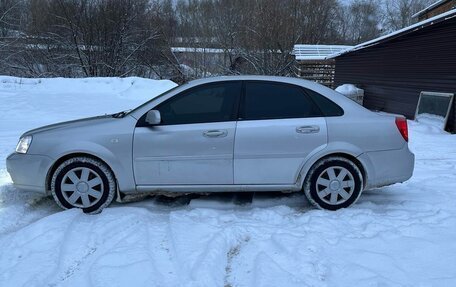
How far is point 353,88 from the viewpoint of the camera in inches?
750

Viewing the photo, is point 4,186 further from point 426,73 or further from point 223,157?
point 426,73

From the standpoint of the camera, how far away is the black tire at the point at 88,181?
4605 millimetres

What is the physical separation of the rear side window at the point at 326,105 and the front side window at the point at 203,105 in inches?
34.0

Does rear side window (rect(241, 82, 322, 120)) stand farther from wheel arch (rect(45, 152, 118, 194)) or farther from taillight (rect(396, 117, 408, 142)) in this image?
wheel arch (rect(45, 152, 118, 194))

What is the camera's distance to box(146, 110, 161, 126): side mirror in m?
4.52

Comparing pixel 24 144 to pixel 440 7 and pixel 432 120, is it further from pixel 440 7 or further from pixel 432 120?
pixel 440 7

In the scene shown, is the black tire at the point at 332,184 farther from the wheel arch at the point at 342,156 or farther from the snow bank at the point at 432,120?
the snow bank at the point at 432,120

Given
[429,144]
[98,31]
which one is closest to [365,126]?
[429,144]

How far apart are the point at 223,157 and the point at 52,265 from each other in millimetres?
2007

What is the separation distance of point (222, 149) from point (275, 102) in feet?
2.71

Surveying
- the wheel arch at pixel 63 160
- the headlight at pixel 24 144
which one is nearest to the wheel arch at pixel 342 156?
the wheel arch at pixel 63 160

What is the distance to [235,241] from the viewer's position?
389 cm

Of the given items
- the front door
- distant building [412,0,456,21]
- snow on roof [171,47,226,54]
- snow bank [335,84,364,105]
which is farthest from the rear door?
snow on roof [171,47,226,54]

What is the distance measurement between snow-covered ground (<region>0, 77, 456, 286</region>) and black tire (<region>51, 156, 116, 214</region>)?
6.0 inches
